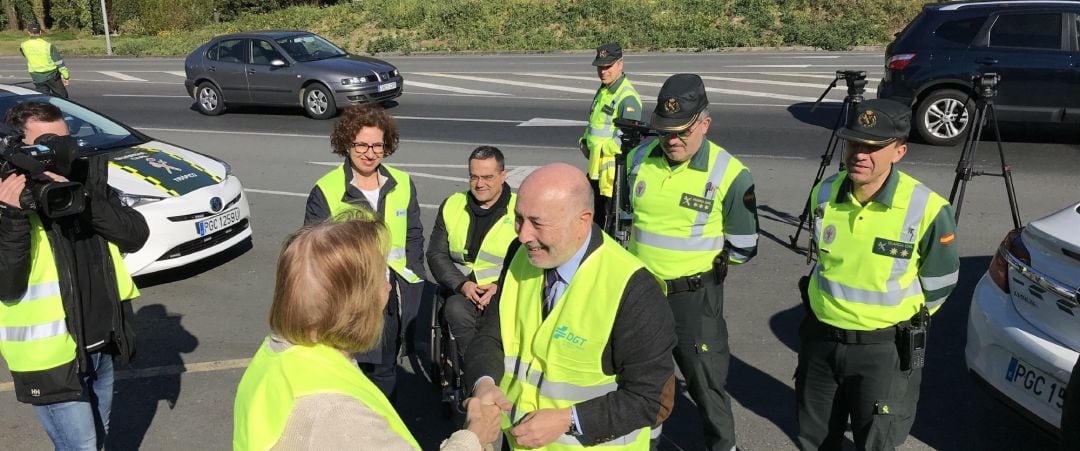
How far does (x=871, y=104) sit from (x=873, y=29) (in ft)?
75.2

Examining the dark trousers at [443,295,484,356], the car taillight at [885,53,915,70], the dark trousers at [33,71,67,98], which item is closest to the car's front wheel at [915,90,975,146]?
the car taillight at [885,53,915,70]

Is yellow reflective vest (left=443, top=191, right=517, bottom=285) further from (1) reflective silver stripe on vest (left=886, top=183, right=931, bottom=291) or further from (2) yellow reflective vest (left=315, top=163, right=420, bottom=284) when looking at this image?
(1) reflective silver stripe on vest (left=886, top=183, right=931, bottom=291)

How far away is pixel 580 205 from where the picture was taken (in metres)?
2.81

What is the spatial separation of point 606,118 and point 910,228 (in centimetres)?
388

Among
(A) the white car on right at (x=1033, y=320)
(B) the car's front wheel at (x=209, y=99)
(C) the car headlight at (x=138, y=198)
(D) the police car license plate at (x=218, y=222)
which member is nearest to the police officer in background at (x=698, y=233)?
(A) the white car on right at (x=1033, y=320)

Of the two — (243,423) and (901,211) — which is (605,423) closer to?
(243,423)

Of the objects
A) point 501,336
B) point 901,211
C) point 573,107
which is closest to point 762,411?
point 901,211

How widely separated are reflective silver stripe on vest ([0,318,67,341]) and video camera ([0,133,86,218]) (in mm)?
439

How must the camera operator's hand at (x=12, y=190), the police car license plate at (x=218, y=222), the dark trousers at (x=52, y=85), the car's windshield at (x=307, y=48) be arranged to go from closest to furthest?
1. the camera operator's hand at (x=12, y=190)
2. the police car license plate at (x=218, y=222)
3. the dark trousers at (x=52, y=85)
4. the car's windshield at (x=307, y=48)

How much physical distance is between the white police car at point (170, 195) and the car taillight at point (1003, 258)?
19.3 feet

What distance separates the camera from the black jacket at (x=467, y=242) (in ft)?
16.3

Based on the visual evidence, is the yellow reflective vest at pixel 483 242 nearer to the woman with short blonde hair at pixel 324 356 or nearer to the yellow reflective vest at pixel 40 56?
the woman with short blonde hair at pixel 324 356

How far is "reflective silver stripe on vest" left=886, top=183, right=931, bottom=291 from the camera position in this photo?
12.0 ft

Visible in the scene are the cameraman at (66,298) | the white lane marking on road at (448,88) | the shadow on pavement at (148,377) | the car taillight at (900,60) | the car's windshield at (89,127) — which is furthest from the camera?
the white lane marking on road at (448,88)
